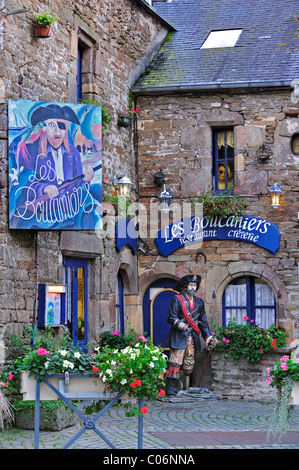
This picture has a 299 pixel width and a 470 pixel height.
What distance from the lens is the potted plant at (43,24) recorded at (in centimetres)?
954

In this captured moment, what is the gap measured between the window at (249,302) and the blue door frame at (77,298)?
8.65 feet

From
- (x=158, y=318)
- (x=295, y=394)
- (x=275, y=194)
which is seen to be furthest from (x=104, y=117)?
(x=295, y=394)

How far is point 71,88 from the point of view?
1072cm

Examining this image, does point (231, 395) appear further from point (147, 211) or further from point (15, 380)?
point (15, 380)

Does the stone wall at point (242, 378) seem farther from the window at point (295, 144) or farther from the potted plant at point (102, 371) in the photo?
the potted plant at point (102, 371)

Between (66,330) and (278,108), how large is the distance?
517 centimetres

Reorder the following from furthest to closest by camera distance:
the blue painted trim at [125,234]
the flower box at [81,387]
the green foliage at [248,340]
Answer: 1. the blue painted trim at [125,234]
2. the green foliage at [248,340]
3. the flower box at [81,387]

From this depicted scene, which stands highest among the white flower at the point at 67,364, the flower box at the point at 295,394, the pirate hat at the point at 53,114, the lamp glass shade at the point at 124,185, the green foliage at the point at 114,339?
the pirate hat at the point at 53,114

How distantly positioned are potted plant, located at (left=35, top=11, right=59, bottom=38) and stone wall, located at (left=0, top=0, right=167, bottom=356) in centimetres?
8

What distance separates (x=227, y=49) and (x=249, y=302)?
4546mm

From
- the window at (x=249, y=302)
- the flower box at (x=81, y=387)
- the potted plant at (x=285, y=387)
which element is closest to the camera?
the flower box at (x=81, y=387)

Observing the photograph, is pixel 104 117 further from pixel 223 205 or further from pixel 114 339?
pixel 114 339

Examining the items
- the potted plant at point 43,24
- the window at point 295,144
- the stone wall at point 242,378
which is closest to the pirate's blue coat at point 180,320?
the stone wall at point 242,378

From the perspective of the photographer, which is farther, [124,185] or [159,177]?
[159,177]
